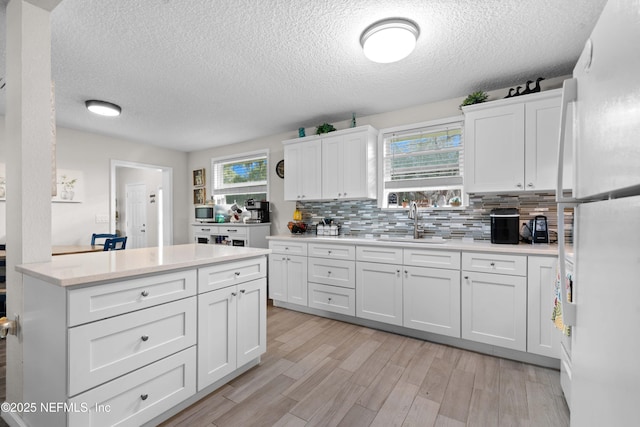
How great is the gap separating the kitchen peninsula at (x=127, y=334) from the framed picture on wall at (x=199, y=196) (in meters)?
3.83

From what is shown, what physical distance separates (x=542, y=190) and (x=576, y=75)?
205 cm

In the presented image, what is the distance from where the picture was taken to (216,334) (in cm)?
189

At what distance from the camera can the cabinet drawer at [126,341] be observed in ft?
4.22

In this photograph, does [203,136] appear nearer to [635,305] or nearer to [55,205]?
[55,205]

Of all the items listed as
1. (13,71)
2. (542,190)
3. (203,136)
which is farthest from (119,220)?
(542,190)

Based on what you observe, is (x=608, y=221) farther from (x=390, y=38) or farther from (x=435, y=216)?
(x=435, y=216)

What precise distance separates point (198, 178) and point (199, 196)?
1.19ft

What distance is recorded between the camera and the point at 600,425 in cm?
65

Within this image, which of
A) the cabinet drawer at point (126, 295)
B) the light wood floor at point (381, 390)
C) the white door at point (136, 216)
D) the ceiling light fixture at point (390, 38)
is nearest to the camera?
the cabinet drawer at point (126, 295)

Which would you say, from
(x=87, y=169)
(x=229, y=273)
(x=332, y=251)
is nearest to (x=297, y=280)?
(x=332, y=251)

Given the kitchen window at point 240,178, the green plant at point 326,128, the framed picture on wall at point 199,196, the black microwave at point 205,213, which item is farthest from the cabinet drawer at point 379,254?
the framed picture on wall at point 199,196

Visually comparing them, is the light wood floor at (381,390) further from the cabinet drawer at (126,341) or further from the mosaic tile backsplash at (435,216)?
the mosaic tile backsplash at (435,216)

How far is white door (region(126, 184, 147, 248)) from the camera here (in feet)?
21.8

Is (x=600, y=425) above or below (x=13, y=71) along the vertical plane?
below
